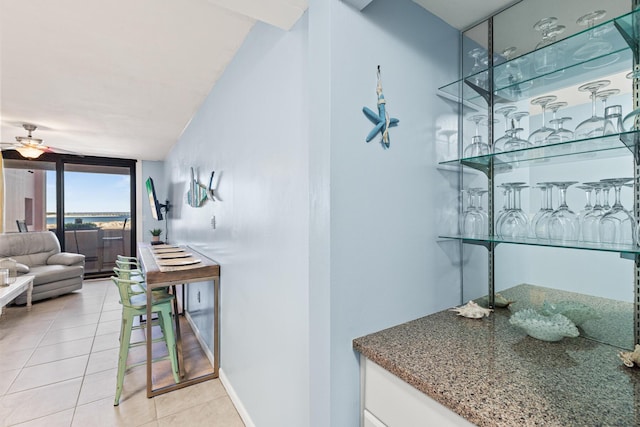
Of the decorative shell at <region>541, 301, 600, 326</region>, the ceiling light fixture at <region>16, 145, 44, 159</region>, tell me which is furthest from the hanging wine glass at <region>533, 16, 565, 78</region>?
the ceiling light fixture at <region>16, 145, 44, 159</region>

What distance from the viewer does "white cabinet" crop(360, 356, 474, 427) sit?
30.4 inches

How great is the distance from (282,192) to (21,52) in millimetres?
2133

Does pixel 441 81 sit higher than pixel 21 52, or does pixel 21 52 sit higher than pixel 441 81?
pixel 21 52

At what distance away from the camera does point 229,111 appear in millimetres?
2131

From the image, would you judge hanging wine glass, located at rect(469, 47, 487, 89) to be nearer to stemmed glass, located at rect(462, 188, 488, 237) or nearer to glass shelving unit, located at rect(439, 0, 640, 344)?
glass shelving unit, located at rect(439, 0, 640, 344)

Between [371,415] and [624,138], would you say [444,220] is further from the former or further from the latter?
[371,415]

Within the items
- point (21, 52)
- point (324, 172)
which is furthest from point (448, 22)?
point (21, 52)

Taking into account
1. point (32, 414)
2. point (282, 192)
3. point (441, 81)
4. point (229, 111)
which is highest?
point (229, 111)

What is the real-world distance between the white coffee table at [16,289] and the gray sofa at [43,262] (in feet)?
0.70

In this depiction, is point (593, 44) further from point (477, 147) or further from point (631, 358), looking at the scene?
point (631, 358)

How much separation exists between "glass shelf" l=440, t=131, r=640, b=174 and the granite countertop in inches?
27.0

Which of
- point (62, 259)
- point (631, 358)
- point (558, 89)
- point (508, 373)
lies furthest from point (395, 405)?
point (62, 259)

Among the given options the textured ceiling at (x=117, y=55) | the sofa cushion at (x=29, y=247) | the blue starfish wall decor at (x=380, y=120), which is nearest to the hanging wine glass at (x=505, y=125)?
the blue starfish wall decor at (x=380, y=120)

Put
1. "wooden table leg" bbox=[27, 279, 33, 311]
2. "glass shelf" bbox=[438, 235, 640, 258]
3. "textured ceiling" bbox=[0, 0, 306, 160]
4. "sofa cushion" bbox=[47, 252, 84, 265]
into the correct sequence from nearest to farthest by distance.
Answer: "glass shelf" bbox=[438, 235, 640, 258], "textured ceiling" bbox=[0, 0, 306, 160], "wooden table leg" bbox=[27, 279, 33, 311], "sofa cushion" bbox=[47, 252, 84, 265]
